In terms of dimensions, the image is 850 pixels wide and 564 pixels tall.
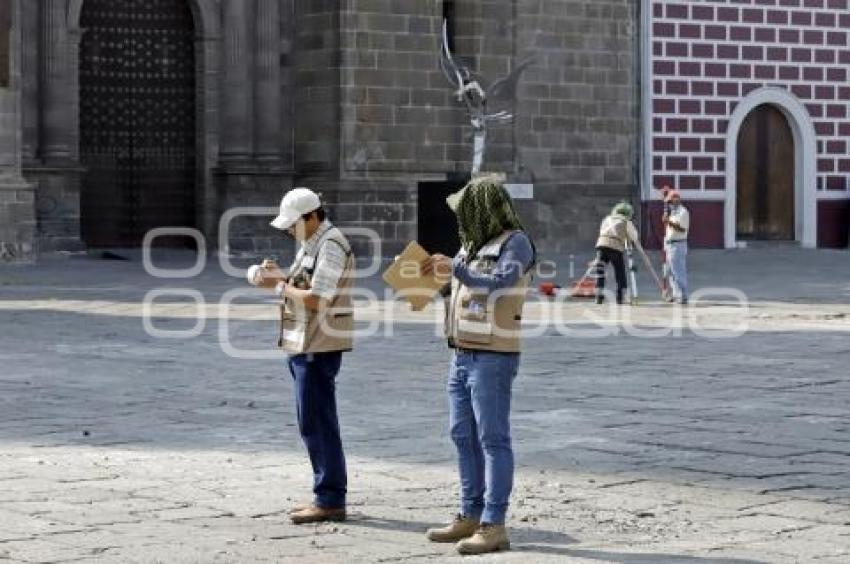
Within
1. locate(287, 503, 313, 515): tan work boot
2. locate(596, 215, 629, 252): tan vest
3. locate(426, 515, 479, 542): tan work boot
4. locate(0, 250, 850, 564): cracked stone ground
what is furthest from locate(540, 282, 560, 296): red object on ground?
locate(426, 515, 479, 542): tan work boot

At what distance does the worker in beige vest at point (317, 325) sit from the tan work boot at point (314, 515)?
9 centimetres

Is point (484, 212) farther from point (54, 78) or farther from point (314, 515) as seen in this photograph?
point (54, 78)

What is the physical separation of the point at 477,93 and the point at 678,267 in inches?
458

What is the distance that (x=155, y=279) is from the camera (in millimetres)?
30578

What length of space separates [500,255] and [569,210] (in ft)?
99.9

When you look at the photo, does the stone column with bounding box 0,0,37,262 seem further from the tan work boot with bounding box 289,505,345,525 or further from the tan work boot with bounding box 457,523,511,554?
the tan work boot with bounding box 457,523,511,554

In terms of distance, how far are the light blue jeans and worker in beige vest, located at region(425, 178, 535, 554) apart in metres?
17.5

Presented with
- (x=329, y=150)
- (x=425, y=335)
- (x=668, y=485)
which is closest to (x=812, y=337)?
(x=425, y=335)

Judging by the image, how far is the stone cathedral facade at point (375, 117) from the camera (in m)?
34.7

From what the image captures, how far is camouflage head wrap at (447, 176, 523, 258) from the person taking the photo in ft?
30.9

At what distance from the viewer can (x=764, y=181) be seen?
42.3 meters

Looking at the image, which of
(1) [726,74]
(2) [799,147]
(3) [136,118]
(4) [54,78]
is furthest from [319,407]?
(2) [799,147]

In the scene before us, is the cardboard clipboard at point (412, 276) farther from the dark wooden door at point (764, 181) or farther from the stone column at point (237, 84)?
the dark wooden door at point (764, 181)

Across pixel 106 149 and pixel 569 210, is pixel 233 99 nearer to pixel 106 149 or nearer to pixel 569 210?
pixel 106 149
